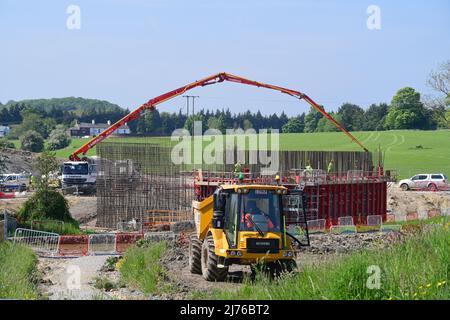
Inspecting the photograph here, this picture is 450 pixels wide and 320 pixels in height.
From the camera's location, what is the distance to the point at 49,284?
1697 centimetres

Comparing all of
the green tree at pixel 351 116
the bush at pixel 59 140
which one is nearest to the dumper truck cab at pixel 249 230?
the bush at pixel 59 140

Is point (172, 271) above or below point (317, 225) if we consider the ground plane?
above

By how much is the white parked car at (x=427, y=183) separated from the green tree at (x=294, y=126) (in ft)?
187

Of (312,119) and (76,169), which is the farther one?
(312,119)

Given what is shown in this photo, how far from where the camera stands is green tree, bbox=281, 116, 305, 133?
11306 centimetres

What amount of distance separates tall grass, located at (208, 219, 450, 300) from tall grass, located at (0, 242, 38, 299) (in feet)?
11.3

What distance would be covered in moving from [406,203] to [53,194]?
83.8 feet

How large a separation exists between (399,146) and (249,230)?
73900mm

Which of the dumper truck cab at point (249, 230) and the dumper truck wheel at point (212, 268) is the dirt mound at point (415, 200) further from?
the dumper truck cab at point (249, 230)

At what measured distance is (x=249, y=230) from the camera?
1529 centimetres

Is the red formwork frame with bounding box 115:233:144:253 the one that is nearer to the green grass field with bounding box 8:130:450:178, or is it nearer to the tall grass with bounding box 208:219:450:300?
the tall grass with bounding box 208:219:450:300

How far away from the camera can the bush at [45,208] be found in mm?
31234

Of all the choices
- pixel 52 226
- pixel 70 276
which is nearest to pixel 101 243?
pixel 52 226

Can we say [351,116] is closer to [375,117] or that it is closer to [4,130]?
[375,117]
